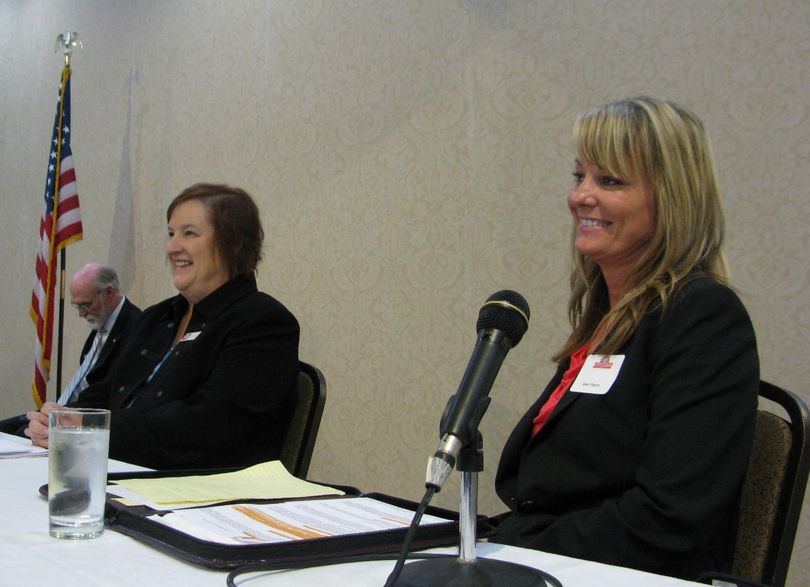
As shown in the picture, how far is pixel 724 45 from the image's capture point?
2.25 metres

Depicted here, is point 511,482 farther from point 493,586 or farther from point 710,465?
point 493,586

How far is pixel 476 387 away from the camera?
77 cm

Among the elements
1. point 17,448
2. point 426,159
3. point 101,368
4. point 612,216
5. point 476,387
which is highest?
point 426,159

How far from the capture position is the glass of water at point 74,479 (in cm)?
97

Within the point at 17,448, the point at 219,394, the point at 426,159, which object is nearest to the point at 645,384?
the point at 219,394

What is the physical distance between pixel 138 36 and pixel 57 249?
120 cm

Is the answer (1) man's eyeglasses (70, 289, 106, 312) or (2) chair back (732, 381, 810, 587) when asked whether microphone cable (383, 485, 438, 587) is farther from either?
(1) man's eyeglasses (70, 289, 106, 312)

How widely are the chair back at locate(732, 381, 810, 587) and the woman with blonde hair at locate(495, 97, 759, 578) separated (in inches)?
1.4

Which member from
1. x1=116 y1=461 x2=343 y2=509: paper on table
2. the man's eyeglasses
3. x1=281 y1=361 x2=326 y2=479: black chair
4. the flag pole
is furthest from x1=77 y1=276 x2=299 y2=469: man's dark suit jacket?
the flag pole

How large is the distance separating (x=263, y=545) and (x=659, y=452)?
0.63m

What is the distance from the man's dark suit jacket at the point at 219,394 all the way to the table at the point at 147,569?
106 centimetres

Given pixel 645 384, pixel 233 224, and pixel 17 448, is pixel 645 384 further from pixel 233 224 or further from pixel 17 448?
pixel 233 224

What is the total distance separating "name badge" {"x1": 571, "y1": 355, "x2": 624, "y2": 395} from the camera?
4.47ft

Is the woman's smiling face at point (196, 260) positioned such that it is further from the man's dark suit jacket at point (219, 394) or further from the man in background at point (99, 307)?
the man in background at point (99, 307)
